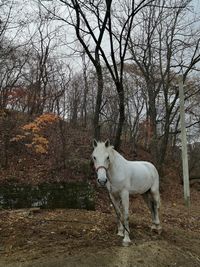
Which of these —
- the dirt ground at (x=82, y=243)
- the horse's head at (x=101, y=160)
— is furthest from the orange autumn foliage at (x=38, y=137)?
the horse's head at (x=101, y=160)

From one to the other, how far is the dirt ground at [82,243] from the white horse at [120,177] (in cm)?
42

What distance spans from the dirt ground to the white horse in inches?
16.3

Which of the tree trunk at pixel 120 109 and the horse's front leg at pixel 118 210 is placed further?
the tree trunk at pixel 120 109

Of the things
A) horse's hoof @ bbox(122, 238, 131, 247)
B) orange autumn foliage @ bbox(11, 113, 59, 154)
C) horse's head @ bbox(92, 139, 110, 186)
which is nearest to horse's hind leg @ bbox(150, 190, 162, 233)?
horse's hoof @ bbox(122, 238, 131, 247)

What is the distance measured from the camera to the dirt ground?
6.50 meters

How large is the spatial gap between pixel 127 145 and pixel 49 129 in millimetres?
6786

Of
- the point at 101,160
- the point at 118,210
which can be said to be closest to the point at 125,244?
the point at 118,210

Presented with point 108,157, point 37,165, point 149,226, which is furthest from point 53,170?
point 108,157

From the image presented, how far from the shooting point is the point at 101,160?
705cm

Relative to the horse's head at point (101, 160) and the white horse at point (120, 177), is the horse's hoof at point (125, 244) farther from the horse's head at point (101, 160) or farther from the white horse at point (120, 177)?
the horse's head at point (101, 160)

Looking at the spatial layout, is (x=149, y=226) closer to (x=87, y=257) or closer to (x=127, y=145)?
(x=87, y=257)

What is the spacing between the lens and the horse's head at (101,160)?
6.81 m

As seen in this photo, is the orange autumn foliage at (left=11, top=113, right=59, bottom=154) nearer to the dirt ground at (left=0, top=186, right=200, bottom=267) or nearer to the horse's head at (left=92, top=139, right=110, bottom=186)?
the dirt ground at (left=0, top=186, right=200, bottom=267)

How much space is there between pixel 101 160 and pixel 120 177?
75cm
